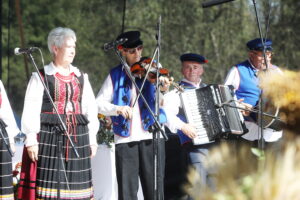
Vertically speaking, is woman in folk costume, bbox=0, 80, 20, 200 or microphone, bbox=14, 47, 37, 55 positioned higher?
microphone, bbox=14, 47, 37, 55

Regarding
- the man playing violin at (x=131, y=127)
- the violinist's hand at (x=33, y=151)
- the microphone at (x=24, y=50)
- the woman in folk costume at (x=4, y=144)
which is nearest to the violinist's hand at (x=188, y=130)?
the man playing violin at (x=131, y=127)

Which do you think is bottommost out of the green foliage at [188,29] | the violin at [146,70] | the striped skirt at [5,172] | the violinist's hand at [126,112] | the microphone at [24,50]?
the striped skirt at [5,172]

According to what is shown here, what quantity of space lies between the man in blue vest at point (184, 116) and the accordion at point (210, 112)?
0.22 feet

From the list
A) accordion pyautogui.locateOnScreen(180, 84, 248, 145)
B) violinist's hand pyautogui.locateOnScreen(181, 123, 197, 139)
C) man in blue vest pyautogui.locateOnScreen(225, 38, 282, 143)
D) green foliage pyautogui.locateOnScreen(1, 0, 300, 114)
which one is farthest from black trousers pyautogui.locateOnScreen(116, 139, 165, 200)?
green foliage pyautogui.locateOnScreen(1, 0, 300, 114)

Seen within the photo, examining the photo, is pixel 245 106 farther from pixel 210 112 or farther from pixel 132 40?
pixel 132 40

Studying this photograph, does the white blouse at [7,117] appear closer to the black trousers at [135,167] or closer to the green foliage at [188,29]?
the black trousers at [135,167]

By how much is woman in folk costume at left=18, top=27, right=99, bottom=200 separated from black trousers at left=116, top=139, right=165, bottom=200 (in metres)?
0.32

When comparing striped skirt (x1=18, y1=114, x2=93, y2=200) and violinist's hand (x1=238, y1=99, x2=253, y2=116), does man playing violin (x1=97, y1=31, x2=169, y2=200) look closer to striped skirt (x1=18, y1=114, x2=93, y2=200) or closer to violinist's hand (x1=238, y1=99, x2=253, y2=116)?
striped skirt (x1=18, y1=114, x2=93, y2=200)

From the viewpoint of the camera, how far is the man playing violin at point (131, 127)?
462 centimetres

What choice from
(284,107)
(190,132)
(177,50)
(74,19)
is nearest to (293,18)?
(177,50)

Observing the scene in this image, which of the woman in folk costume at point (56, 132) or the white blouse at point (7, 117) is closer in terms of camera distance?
the woman in folk costume at point (56, 132)

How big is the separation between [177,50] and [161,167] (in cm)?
1150

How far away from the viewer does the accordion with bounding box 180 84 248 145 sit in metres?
4.93

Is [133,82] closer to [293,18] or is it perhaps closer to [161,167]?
[161,167]
